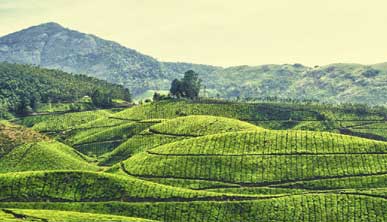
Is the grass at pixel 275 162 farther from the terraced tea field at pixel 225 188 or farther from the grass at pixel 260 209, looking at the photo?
the grass at pixel 260 209

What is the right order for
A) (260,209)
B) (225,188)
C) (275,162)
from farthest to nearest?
(275,162)
(225,188)
(260,209)

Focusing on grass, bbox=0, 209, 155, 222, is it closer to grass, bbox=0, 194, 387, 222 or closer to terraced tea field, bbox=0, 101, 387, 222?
terraced tea field, bbox=0, 101, 387, 222

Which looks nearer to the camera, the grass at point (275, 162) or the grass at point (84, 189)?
the grass at point (84, 189)

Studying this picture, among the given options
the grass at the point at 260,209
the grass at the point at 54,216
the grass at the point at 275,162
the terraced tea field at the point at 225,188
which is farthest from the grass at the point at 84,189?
the grass at the point at 275,162

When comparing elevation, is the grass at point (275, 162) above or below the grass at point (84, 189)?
above

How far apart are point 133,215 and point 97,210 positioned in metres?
12.3

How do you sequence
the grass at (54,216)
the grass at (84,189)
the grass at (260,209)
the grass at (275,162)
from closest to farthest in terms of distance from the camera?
1. the grass at (54,216)
2. the grass at (260,209)
3. the grass at (84,189)
4. the grass at (275,162)

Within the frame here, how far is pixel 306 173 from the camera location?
589ft

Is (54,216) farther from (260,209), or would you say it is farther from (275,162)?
(275,162)

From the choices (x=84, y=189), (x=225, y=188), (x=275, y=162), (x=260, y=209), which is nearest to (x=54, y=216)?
(x=84, y=189)

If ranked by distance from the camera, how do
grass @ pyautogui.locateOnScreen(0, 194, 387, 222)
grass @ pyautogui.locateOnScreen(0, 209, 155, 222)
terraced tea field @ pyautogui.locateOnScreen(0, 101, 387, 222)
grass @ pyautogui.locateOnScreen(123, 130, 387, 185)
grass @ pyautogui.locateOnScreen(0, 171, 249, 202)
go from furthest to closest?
grass @ pyautogui.locateOnScreen(123, 130, 387, 185)
grass @ pyautogui.locateOnScreen(0, 171, 249, 202)
terraced tea field @ pyautogui.locateOnScreen(0, 101, 387, 222)
grass @ pyautogui.locateOnScreen(0, 194, 387, 222)
grass @ pyautogui.locateOnScreen(0, 209, 155, 222)

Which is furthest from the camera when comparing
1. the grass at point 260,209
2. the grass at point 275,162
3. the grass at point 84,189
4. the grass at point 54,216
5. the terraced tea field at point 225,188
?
the grass at point 275,162

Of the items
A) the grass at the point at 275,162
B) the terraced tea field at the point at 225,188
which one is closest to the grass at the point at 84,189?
the terraced tea field at the point at 225,188

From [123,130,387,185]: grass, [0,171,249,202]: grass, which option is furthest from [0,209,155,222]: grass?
[123,130,387,185]: grass
